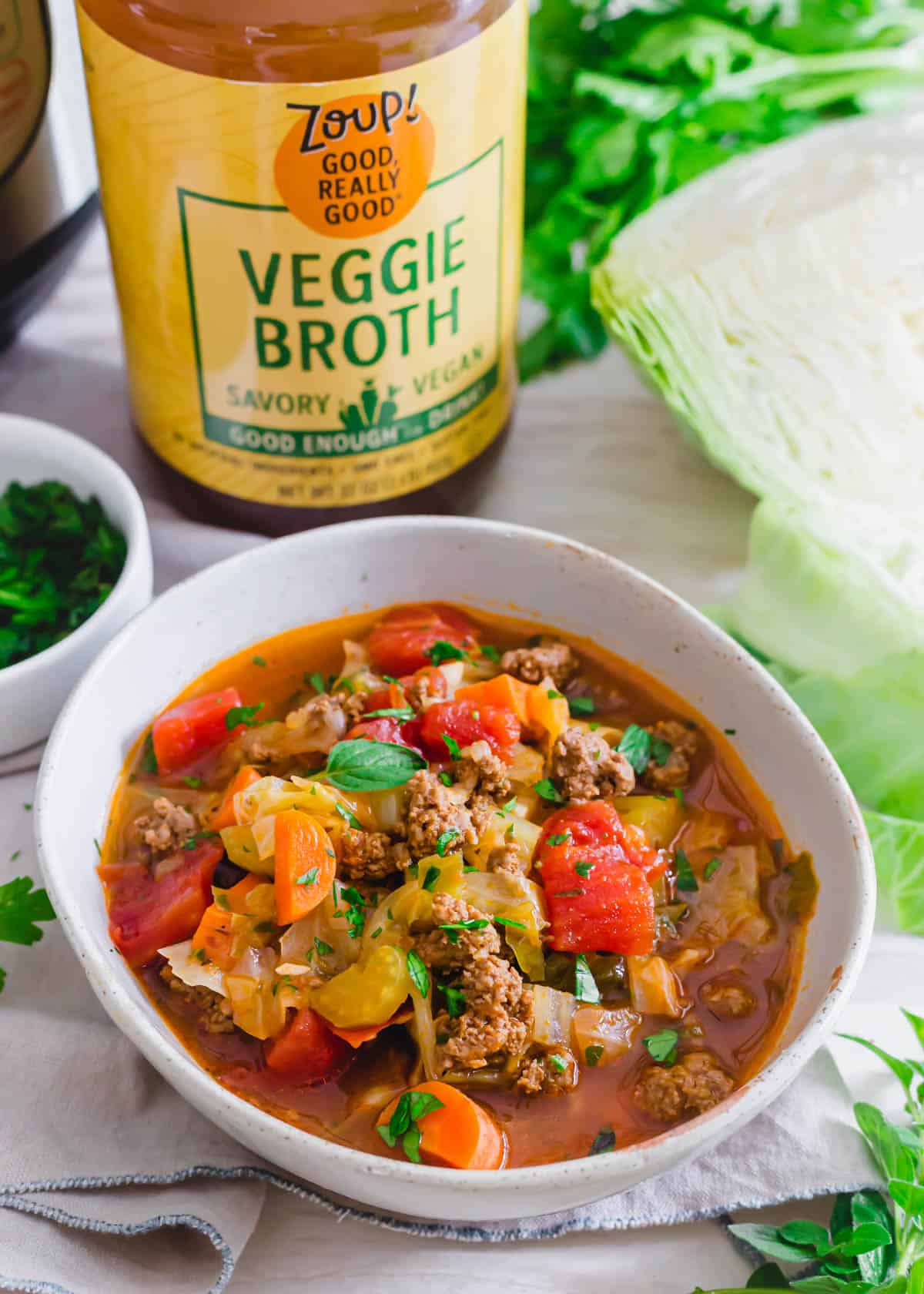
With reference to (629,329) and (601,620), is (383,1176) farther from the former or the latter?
(629,329)

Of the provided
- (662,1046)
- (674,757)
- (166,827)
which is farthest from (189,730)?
(662,1046)

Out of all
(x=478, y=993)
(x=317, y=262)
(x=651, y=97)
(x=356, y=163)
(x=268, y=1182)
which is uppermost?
(x=356, y=163)

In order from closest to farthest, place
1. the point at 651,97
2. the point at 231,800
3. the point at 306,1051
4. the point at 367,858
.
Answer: the point at 306,1051
the point at 367,858
the point at 231,800
the point at 651,97

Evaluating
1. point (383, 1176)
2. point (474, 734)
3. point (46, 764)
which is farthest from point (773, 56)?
point (383, 1176)

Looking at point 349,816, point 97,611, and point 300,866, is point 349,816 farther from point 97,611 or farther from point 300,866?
point 97,611

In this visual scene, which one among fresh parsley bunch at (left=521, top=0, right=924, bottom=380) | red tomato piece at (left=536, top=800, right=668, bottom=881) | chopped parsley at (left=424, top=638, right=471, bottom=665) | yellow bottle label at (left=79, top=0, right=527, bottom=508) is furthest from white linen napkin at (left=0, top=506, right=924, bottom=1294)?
fresh parsley bunch at (left=521, top=0, right=924, bottom=380)
